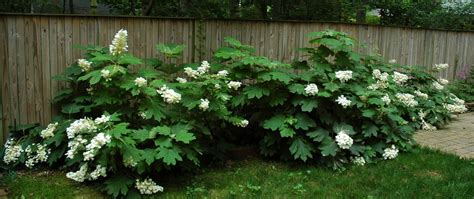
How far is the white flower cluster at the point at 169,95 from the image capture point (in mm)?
4328

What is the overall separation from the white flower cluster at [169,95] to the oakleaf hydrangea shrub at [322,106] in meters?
0.98

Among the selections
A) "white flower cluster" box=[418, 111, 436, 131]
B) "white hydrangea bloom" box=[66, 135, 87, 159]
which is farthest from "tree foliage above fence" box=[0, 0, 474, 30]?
"white hydrangea bloom" box=[66, 135, 87, 159]

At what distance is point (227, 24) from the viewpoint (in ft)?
20.1

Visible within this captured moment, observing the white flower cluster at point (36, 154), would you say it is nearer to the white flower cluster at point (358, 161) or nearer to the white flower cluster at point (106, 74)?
the white flower cluster at point (106, 74)

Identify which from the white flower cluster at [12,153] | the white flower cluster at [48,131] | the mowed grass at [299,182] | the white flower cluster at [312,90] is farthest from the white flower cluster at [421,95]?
the white flower cluster at [12,153]

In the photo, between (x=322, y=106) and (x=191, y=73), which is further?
(x=322, y=106)

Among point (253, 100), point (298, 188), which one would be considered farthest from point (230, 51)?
point (298, 188)

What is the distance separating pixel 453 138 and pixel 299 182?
3.17 metres

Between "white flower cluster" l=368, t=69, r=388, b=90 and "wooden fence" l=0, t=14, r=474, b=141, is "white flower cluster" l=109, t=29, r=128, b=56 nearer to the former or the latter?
"wooden fence" l=0, t=14, r=474, b=141

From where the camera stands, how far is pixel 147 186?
412cm

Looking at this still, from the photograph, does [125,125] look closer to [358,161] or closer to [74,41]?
[74,41]

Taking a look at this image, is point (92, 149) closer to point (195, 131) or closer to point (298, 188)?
point (195, 131)

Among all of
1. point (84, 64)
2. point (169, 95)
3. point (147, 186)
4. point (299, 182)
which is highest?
point (84, 64)

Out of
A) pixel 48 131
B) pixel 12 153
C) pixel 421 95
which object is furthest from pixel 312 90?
pixel 12 153
